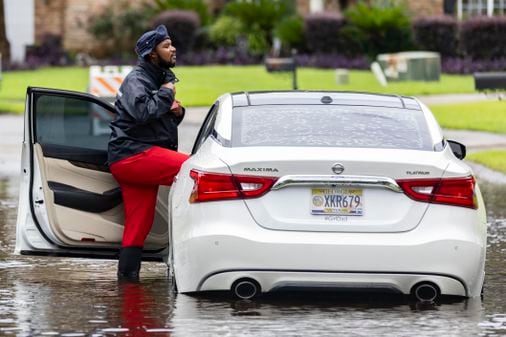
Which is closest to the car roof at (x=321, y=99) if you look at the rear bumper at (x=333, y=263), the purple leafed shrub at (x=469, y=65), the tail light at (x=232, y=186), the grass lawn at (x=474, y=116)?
the tail light at (x=232, y=186)

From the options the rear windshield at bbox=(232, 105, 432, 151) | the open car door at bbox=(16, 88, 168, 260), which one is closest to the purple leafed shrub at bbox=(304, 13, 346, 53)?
the open car door at bbox=(16, 88, 168, 260)

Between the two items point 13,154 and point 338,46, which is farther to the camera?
point 338,46

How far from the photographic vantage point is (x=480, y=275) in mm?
9258

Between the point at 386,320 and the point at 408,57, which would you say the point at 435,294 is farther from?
the point at 408,57

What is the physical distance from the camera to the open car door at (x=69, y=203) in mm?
10445

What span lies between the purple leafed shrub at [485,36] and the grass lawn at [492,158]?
20.4 m

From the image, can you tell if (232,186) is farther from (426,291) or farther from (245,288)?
(426,291)

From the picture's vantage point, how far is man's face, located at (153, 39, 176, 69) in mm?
10469

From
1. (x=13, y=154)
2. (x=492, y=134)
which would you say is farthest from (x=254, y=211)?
(x=492, y=134)

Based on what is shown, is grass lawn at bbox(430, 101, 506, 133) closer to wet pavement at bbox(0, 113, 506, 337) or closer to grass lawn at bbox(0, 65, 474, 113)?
grass lawn at bbox(0, 65, 474, 113)

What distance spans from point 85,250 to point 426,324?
263 cm

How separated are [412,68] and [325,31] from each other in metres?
7.10

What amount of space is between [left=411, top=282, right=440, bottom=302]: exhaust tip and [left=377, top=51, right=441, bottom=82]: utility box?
2864 cm

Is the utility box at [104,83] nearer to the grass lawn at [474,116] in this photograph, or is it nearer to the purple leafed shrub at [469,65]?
the grass lawn at [474,116]
